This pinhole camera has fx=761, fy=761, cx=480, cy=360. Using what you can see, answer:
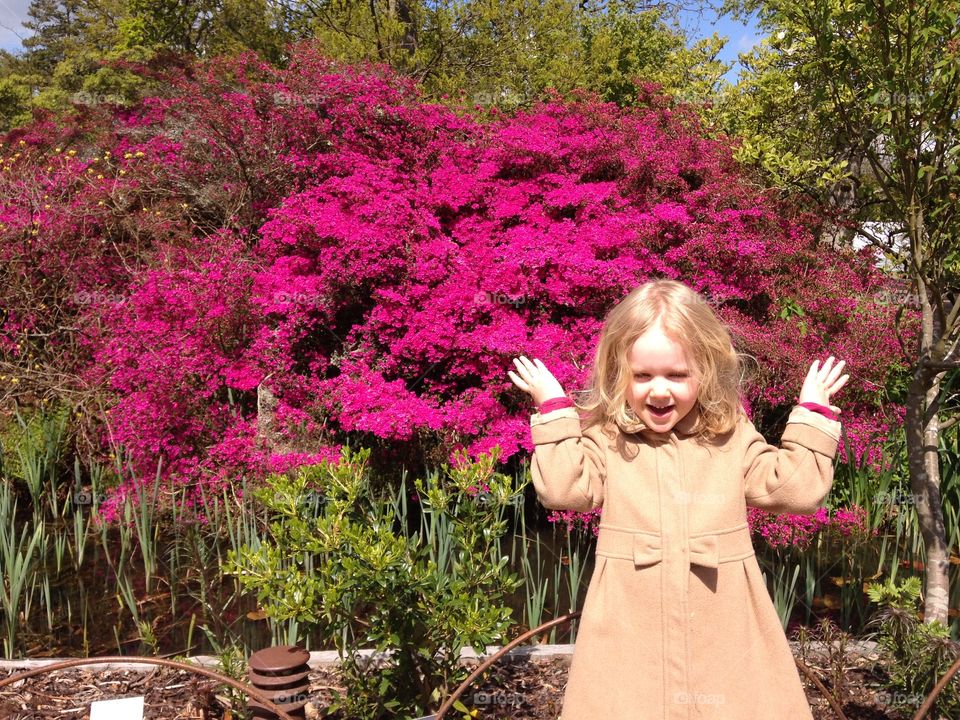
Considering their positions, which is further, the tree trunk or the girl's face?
the tree trunk

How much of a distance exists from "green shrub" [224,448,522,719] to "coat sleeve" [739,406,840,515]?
816mm

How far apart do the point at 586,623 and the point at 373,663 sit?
49.4 inches

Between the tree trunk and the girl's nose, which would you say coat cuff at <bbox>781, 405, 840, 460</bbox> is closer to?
the girl's nose

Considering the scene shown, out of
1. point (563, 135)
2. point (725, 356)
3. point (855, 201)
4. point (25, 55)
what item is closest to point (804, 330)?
point (855, 201)

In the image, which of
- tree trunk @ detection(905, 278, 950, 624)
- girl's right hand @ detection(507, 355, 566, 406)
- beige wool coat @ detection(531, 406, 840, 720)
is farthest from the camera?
tree trunk @ detection(905, 278, 950, 624)

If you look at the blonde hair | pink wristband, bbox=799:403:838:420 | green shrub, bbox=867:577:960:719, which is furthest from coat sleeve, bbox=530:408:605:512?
green shrub, bbox=867:577:960:719

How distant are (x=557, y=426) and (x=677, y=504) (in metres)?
0.30

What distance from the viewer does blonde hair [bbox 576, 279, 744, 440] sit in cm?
163

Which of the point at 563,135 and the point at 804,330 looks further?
the point at 563,135

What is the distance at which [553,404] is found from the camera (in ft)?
5.39

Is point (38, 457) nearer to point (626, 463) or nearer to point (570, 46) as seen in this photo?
point (626, 463)

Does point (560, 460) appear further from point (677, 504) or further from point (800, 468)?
point (800, 468)

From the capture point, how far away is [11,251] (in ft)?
17.8

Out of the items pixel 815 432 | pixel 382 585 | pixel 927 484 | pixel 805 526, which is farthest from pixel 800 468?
pixel 805 526
